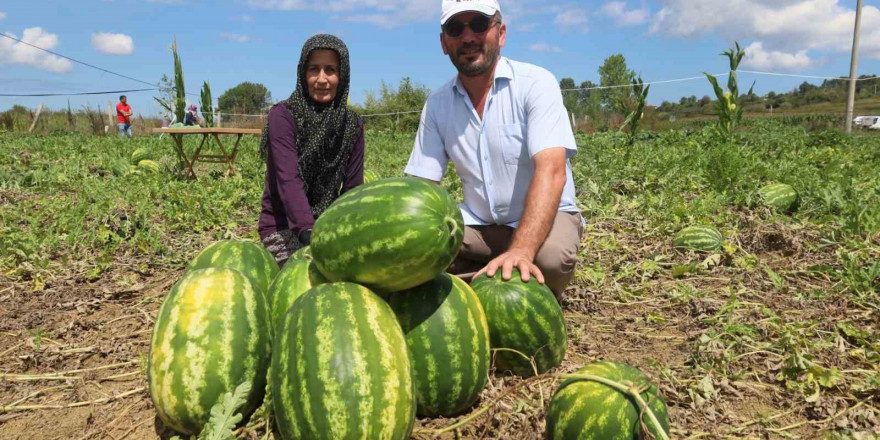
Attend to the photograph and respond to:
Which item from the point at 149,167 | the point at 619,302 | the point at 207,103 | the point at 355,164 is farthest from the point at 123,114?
the point at 619,302

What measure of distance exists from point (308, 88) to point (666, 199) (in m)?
4.00

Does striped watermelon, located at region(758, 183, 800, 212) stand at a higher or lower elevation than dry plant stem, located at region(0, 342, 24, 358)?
higher

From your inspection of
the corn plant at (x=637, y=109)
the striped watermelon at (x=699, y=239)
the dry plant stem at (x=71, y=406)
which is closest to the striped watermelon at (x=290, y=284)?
the dry plant stem at (x=71, y=406)

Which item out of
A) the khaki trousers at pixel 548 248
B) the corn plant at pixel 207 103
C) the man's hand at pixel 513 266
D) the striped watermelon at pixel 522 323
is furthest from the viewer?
the corn plant at pixel 207 103

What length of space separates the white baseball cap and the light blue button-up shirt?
0.39 m

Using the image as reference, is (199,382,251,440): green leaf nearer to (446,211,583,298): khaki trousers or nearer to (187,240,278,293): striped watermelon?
(187,240,278,293): striped watermelon

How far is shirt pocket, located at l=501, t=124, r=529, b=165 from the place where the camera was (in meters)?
3.64

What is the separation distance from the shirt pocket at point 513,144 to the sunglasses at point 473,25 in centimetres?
61

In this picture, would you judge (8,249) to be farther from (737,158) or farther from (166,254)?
(737,158)

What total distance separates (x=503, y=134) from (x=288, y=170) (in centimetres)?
148

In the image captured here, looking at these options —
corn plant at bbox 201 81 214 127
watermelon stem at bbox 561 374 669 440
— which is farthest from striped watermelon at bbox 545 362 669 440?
corn plant at bbox 201 81 214 127

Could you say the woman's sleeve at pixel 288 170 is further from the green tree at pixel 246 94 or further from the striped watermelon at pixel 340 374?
the green tree at pixel 246 94

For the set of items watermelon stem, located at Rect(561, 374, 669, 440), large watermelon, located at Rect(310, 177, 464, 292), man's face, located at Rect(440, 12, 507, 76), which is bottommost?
watermelon stem, located at Rect(561, 374, 669, 440)

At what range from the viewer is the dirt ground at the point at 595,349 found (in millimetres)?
2412
